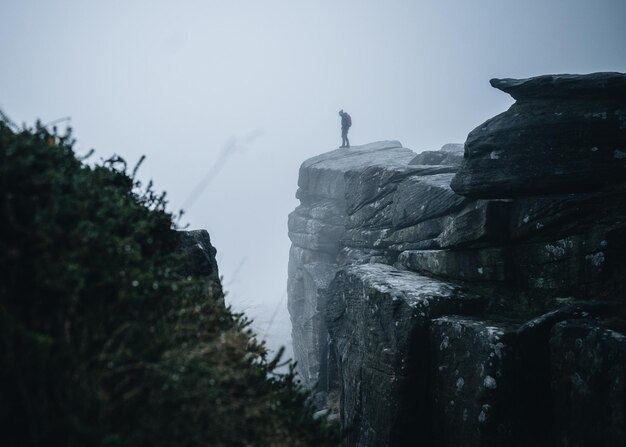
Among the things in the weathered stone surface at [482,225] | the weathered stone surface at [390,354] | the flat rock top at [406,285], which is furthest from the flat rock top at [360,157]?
the weathered stone surface at [390,354]

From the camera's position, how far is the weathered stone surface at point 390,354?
29.0 ft

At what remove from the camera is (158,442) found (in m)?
2.31

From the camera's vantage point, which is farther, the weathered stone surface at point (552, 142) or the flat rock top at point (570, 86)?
the flat rock top at point (570, 86)

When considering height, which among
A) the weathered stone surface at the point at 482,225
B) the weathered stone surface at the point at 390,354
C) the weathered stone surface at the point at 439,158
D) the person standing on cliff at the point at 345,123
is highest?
the person standing on cliff at the point at 345,123

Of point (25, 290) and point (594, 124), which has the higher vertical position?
point (594, 124)

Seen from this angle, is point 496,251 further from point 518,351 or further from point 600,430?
point 600,430

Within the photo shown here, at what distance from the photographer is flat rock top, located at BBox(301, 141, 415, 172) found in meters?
29.5

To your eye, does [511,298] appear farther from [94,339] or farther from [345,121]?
[345,121]

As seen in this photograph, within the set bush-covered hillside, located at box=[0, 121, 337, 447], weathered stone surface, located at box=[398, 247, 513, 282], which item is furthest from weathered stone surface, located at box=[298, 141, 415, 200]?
bush-covered hillside, located at box=[0, 121, 337, 447]

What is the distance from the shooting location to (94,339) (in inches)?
96.0

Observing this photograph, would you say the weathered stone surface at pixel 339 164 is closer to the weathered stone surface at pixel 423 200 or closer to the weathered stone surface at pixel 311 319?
the weathered stone surface at pixel 311 319

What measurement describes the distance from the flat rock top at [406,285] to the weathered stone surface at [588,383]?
118 inches

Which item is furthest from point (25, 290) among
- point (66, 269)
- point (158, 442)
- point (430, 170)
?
point (430, 170)

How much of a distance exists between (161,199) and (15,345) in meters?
2.99
